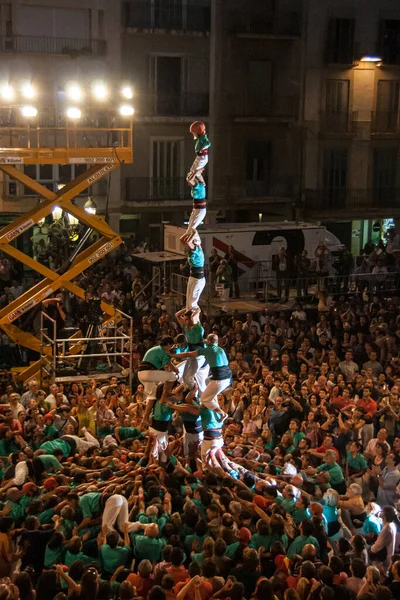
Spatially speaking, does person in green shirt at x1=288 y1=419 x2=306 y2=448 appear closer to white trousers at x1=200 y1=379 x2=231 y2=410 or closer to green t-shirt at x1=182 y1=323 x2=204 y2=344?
white trousers at x1=200 y1=379 x2=231 y2=410

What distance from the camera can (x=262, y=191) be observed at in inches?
1368

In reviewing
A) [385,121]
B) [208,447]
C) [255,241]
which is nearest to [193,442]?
[208,447]

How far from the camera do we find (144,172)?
33.1 m

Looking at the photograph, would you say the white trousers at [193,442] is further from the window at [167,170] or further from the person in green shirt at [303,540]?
the window at [167,170]

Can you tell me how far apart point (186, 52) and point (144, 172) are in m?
4.12

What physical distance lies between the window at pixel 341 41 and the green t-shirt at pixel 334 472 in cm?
2375

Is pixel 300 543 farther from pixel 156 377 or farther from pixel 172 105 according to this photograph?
pixel 172 105

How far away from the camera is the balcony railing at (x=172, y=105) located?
1278 inches

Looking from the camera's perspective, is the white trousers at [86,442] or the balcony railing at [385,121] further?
the balcony railing at [385,121]

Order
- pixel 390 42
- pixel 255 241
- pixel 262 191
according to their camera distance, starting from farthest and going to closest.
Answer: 1. pixel 390 42
2. pixel 262 191
3. pixel 255 241

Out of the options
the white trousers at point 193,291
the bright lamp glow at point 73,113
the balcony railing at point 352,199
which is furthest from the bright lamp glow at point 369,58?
the white trousers at point 193,291

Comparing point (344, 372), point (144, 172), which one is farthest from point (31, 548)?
point (144, 172)

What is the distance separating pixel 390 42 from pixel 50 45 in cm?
1198

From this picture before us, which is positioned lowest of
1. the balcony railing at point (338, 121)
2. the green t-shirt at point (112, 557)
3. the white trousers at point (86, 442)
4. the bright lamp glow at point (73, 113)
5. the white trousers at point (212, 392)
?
the white trousers at point (86, 442)
